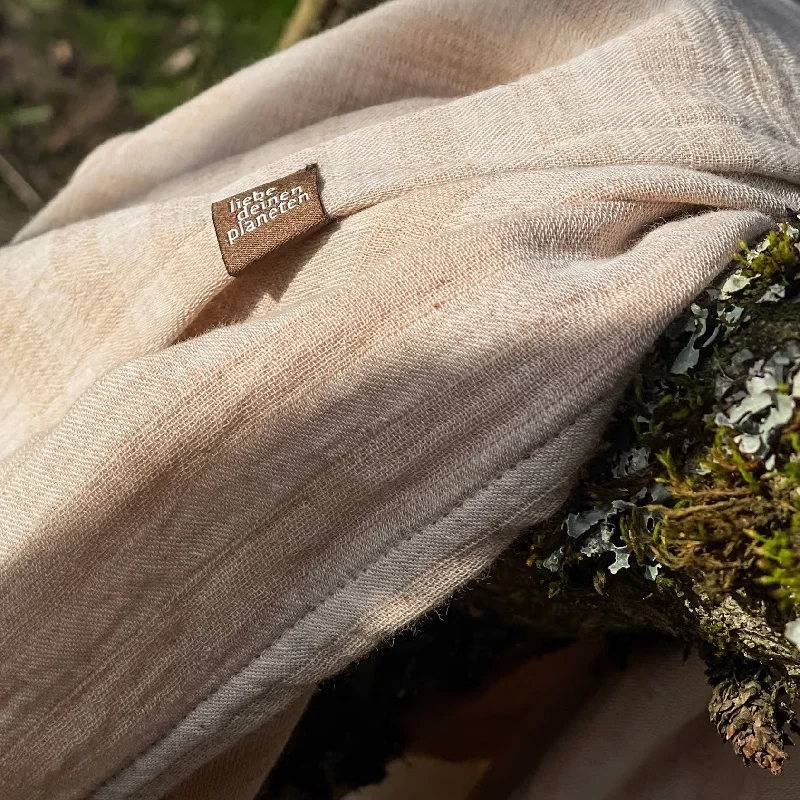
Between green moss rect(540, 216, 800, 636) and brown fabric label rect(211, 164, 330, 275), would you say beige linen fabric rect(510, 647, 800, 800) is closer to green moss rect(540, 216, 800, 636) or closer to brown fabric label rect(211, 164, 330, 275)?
green moss rect(540, 216, 800, 636)

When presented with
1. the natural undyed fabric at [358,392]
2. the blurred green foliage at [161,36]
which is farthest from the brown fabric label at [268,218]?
the blurred green foliage at [161,36]

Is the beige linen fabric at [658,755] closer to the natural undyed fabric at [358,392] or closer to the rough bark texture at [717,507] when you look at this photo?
the rough bark texture at [717,507]

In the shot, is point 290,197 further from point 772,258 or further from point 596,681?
point 596,681

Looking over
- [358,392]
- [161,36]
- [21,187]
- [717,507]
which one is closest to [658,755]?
[717,507]

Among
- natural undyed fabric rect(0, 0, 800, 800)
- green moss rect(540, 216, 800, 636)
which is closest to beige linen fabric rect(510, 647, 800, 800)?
green moss rect(540, 216, 800, 636)

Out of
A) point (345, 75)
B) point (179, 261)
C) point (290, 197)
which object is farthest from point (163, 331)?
point (345, 75)

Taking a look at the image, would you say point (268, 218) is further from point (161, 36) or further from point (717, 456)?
point (161, 36)
